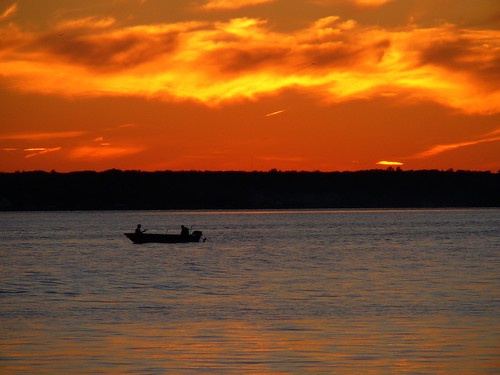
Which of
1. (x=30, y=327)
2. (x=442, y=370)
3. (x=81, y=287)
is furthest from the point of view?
(x=81, y=287)

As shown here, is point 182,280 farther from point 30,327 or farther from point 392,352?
point 392,352

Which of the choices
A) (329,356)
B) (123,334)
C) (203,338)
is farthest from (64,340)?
(329,356)

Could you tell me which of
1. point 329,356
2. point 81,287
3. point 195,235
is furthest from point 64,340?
point 195,235

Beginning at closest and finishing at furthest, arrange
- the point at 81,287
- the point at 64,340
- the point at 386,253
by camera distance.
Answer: the point at 64,340, the point at 81,287, the point at 386,253

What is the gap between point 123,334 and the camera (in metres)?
27.8

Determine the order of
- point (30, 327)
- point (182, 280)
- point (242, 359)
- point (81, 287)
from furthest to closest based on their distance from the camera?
point (182, 280), point (81, 287), point (30, 327), point (242, 359)

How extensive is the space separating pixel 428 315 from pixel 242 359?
33.6ft

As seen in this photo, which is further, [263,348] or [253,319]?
[253,319]

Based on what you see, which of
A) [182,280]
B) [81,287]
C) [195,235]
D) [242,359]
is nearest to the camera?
[242,359]

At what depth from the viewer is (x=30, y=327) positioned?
29547mm

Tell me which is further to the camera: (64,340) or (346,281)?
(346,281)

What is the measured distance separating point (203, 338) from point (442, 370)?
8.09 metres

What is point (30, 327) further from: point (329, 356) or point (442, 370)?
point (442, 370)

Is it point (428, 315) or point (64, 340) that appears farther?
point (428, 315)
